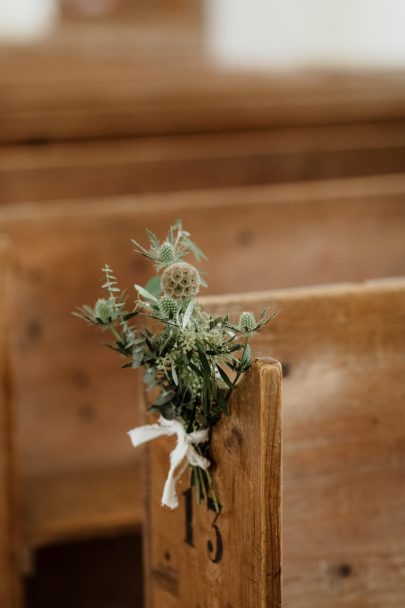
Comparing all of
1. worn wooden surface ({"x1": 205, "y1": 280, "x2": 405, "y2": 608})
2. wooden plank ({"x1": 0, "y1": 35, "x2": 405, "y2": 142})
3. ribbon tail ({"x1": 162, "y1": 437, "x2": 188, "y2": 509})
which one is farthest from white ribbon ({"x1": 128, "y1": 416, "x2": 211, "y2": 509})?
wooden plank ({"x1": 0, "y1": 35, "x2": 405, "y2": 142})

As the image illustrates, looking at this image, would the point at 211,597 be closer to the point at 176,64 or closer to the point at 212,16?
the point at 176,64

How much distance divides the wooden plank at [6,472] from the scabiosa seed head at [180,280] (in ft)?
2.42

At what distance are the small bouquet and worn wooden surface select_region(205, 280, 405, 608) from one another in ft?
0.74

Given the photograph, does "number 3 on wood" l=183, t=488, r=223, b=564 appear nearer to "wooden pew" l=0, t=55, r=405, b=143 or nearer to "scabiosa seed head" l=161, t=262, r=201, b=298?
"scabiosa seed head" l=161, t=262, r=201, b=298

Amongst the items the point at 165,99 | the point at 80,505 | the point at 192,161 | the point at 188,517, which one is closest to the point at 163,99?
the point at 165,99

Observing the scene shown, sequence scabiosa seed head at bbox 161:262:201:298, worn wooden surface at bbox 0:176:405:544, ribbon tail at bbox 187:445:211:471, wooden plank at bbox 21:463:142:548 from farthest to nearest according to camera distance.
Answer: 1. worn wooden surface at bbox 0:176:405:544
2. wooden plank at bbox 21:463:142:548
3. ribbon tail at bbox 187:445:211:471
4. scabiosa seed head at bbox 161:262:201:298

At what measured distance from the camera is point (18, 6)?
19.1 feet

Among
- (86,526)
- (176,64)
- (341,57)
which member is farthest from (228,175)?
(341,57)

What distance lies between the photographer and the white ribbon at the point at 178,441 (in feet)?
3.16

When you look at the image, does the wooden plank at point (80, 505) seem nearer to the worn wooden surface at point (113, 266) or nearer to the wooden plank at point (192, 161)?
the worn wooden surface at point (113, 266)

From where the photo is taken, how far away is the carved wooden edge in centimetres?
90

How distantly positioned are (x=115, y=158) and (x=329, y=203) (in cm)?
79

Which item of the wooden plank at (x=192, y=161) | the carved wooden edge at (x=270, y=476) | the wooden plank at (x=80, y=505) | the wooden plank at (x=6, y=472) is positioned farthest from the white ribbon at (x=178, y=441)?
the wooden plank at (x=192, y=161)

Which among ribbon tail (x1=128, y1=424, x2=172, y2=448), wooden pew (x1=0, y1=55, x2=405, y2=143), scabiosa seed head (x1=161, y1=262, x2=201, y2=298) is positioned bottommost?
ribbon tail (x1=128, y1=424, x2=172, y2=448)
